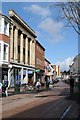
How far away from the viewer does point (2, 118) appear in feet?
53.8

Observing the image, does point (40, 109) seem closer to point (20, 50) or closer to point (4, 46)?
point (4, 46)

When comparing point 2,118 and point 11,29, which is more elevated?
point 11,29

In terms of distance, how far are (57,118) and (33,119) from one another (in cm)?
118

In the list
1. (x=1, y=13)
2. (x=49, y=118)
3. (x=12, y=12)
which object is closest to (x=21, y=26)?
(x=12, y=12)

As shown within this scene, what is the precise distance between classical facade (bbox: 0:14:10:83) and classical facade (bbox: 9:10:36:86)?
6.38 ft

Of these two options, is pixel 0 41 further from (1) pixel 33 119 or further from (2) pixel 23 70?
(1) pixel 33 119

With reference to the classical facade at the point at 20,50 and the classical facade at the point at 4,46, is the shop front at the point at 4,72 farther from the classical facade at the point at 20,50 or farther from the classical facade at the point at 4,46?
the classical facade at the point at 20,50

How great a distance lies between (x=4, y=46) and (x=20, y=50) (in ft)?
46.3

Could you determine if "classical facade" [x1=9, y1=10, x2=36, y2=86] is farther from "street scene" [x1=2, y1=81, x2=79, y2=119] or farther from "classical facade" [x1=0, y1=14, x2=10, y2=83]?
"street scene" [x1=2, y1=81, x2=79, y2=119]

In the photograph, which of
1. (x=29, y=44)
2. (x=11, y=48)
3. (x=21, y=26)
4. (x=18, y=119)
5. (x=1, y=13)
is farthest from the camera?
(x=29, y=44)

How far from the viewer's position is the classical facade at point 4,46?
49.5 meters

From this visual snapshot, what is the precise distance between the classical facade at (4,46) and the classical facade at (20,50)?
6.38ft

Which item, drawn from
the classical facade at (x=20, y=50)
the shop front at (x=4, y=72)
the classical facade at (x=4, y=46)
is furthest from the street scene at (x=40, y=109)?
the classical facade at (x=20, y=50)

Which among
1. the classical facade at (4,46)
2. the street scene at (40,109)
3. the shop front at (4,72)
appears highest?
the classical facade at (4,46)
